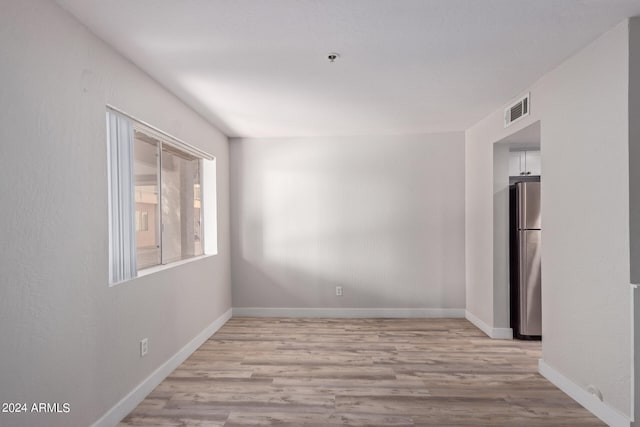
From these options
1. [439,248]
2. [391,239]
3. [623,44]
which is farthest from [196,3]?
[439,248]

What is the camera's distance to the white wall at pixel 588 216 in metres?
2.31

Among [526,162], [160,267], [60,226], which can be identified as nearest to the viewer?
[60,226]

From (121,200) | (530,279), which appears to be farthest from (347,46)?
(530,279)

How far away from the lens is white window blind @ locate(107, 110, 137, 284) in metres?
2.61

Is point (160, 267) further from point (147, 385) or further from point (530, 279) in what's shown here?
point (530, 279)

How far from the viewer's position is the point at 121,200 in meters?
2.70

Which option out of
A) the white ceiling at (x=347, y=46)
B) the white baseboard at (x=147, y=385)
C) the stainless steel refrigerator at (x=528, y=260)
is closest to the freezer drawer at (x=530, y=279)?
the stainless steel refrigerator at (x=528, y=260)

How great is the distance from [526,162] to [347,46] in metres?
3.36

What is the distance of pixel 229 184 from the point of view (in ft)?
17.5

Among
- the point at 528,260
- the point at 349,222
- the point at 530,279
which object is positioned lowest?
the point at 530,279

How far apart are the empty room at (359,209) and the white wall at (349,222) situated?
4 cm

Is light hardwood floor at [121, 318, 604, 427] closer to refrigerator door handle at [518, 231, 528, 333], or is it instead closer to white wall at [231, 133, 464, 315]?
refrigerator door handle at [518, 231, 528, 333]

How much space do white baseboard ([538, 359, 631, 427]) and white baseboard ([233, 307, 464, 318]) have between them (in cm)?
188

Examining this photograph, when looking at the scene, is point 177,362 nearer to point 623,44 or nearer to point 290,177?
point 290,177
